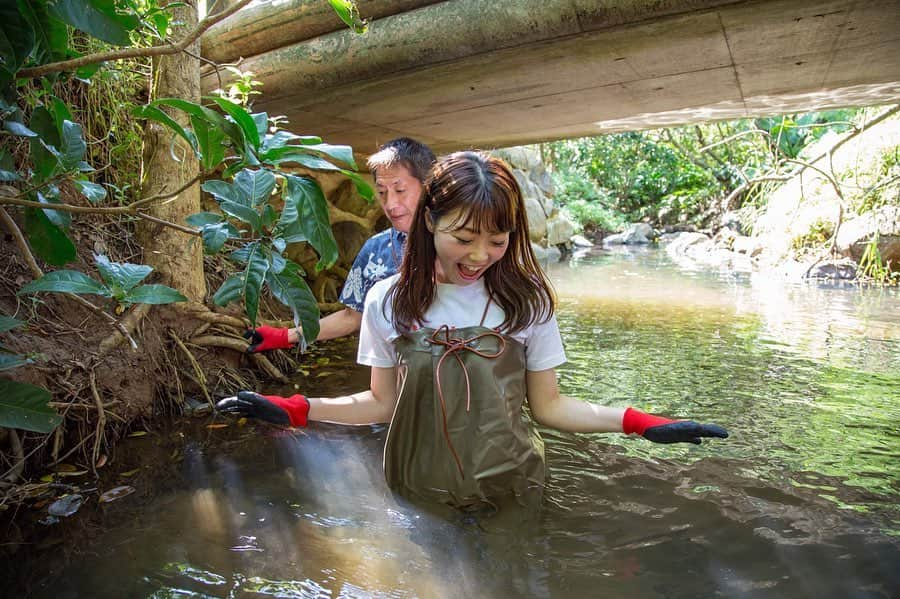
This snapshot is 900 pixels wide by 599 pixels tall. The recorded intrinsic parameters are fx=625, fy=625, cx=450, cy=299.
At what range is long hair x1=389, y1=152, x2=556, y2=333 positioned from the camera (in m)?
1.66

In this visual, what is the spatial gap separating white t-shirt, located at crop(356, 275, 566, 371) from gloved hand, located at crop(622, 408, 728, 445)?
262 millimetres

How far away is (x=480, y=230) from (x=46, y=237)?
1.36m

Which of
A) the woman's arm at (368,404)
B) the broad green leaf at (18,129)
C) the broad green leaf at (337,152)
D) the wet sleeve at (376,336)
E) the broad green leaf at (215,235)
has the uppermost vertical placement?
the broad green leaf at (18,129)

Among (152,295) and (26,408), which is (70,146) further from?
(26,408)

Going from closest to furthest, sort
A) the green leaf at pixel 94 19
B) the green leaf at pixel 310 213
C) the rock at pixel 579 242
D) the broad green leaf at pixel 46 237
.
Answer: the green leaf at pixel 94 19, the green leaf at pixel 310 213, the broad green leaf at pixel 46 237, the rock at pixel 579 242

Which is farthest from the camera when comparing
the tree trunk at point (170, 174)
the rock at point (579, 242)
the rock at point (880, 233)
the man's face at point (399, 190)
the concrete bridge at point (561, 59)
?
the rock at point (579, 242)

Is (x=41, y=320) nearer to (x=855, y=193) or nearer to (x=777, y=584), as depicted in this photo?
(x=777, y=584)

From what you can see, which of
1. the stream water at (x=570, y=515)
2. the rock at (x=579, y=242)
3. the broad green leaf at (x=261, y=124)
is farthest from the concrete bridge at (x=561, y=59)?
the rock at (x=579, y=242)

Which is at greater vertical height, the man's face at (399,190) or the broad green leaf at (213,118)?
the broad green leaf at (213,118)

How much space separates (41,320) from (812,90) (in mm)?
4123

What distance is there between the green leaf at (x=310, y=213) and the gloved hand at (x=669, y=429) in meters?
0.97

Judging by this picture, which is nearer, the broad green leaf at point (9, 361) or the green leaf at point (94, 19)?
the green leaf at point (94, 19)

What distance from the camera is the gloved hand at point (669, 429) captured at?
171cm

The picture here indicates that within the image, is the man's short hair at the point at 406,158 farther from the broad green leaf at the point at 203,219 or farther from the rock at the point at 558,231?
the rock at the point at 558,231
